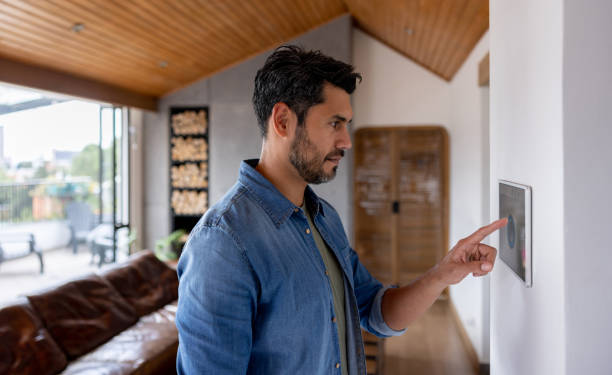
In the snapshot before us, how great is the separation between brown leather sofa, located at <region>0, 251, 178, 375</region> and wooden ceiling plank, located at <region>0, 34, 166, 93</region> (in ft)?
5.42

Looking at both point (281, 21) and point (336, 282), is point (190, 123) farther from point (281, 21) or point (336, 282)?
point (336, 282)

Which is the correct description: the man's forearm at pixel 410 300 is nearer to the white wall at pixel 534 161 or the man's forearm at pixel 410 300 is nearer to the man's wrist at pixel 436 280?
the man's wrist at pixel 436 280

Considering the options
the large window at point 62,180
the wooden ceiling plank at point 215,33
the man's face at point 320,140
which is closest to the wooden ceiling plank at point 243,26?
the wooden ceiling plank at point 215,33

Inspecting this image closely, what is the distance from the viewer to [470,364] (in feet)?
11.7

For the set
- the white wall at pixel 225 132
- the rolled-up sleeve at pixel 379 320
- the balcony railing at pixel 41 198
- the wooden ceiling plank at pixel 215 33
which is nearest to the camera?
the rolled-up sleeve at pixel 379 320

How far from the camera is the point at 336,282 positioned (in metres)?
1.19

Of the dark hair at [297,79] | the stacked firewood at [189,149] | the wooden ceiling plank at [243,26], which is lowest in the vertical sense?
the dark hair at [297,79]

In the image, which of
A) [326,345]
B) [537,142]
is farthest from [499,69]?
[326,345]

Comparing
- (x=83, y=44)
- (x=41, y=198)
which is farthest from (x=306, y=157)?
(x=41, y=198)

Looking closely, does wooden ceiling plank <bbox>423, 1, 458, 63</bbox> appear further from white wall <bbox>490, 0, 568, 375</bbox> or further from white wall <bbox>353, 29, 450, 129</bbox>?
white wall <bbox>490, 0, 568, 375</bbox>

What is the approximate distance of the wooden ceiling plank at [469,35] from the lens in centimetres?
290

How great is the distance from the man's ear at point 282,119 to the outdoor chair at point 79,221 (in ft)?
12.8

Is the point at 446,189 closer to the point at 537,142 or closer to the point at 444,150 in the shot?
the point at 444,150

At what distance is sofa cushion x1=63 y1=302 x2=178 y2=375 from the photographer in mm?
2377
